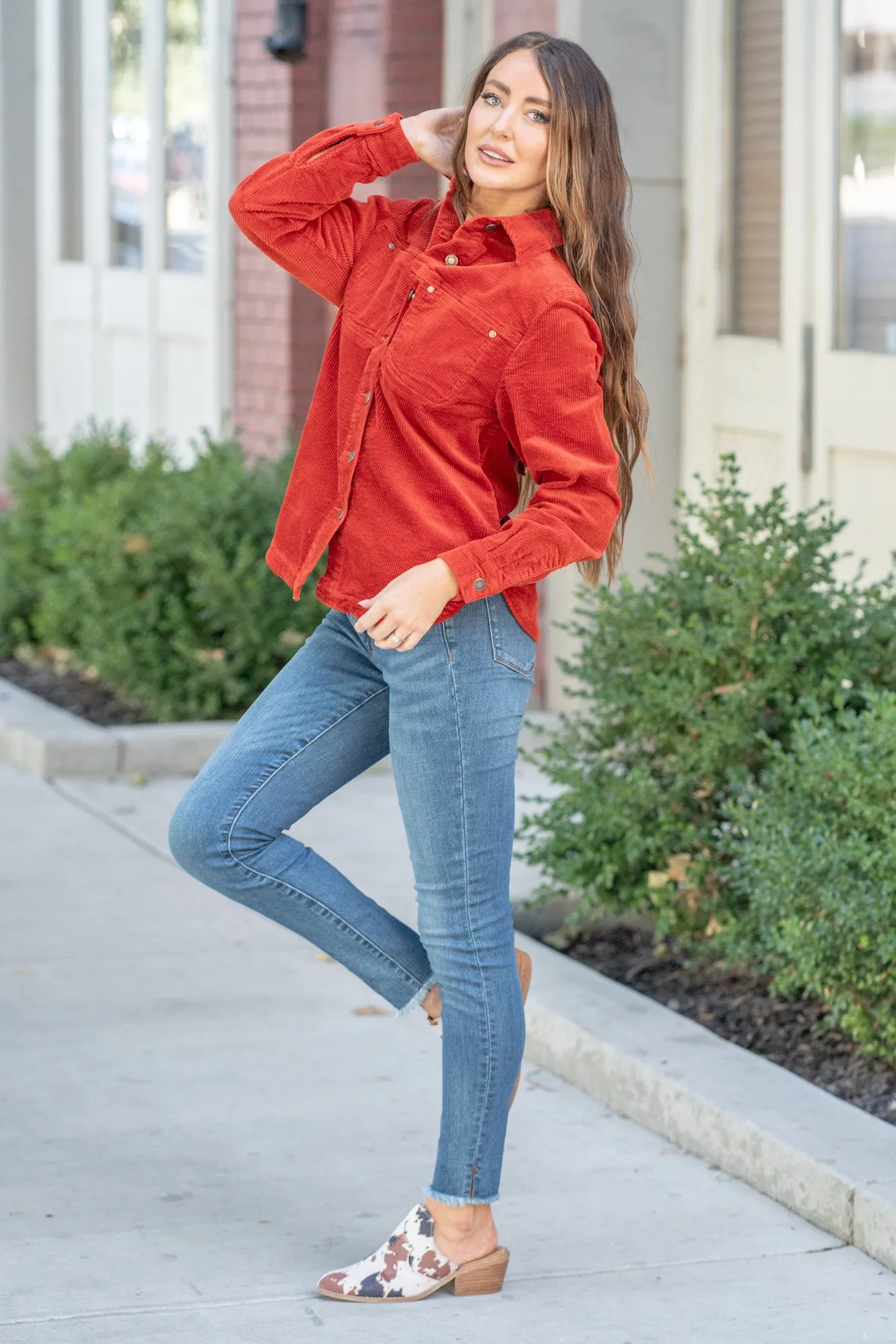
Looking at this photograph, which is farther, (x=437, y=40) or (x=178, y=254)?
(x=178, y=254)

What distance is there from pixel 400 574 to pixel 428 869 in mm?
456

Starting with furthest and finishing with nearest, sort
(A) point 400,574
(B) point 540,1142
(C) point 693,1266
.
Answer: (B) point 540,1142 → (C) point 693,1266 → (A) point 400,574

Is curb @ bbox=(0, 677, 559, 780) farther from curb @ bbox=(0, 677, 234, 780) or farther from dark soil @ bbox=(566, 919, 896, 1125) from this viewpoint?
dark soil @ bbox=(566, 919, 896, 1125)

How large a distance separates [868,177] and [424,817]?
4.03 metres

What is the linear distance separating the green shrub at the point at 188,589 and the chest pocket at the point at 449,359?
13.7ft

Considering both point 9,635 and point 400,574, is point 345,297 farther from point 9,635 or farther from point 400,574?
point 9,635

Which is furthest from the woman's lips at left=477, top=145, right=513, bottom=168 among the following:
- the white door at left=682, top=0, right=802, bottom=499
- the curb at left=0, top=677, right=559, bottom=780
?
the curb at left=0, top=677, right=559, bottom=780

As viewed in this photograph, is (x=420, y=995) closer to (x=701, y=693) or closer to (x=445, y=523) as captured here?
(x=445, y=523)

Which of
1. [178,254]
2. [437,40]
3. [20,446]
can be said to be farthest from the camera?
[20,446]

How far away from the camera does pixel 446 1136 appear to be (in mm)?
3141

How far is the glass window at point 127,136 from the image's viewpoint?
36.5 ft

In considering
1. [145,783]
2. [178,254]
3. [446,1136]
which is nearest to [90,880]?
Answer: [145,783]

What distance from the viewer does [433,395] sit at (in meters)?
2.94

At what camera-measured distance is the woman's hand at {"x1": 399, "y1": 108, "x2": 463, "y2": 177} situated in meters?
3.17
